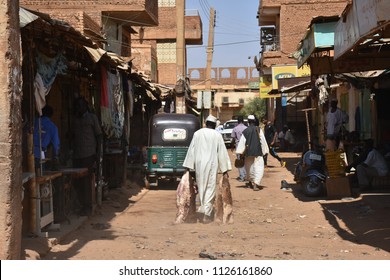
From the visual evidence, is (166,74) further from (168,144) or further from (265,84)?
(168,144)

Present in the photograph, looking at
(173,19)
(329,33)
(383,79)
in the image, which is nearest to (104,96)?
(329,33)

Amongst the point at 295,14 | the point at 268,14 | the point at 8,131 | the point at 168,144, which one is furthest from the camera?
the point at 268,14

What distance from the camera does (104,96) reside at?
12344 mm

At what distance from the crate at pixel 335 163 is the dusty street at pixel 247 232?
586 millimetres

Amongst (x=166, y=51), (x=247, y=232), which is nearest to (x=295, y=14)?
(x=166, y=51)

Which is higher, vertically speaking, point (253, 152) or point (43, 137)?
point (43, 137)

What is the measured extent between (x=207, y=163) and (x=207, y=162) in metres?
0.02

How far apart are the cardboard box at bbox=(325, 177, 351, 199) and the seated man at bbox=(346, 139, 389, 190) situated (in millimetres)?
463

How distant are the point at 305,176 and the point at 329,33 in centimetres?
337

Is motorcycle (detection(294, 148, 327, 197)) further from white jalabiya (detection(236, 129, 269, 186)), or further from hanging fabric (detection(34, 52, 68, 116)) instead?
hanging fabric (detection(34, 52, 68, 116))

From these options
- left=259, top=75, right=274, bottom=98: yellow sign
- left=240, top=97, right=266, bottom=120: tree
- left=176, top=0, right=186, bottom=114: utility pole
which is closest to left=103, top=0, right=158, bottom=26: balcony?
left=176, top=0, right=186, bottom=114: utility pole

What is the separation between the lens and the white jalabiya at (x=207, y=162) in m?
10.2

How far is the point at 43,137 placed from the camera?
912cm

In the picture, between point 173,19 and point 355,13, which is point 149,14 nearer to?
point 173,19
